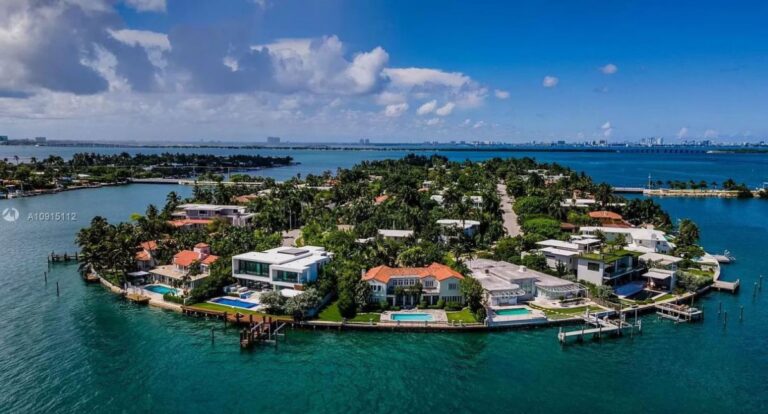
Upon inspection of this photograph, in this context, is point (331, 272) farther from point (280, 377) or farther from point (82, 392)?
point (82, 392)

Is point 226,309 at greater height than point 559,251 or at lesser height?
lesser

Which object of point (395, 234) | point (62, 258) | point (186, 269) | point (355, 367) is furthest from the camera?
point (395, 234)

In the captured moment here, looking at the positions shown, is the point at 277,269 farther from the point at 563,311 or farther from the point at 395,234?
the point at 563,311

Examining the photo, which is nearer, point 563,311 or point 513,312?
point 513,312

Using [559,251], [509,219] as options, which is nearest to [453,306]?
[559,251]

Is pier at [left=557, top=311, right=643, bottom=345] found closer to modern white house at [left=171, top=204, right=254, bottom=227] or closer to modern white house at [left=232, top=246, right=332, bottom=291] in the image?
modern white house at [left=232, top=246, right=332, bottom=291]
